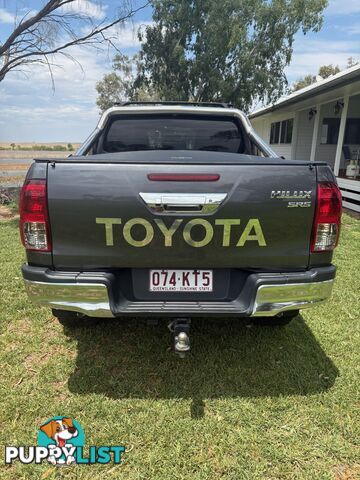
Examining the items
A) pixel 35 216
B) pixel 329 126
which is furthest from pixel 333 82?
pixel 35 216

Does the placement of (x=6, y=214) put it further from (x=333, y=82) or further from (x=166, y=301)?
(x=333, y=82)

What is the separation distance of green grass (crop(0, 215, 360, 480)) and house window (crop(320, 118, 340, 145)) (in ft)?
44.7

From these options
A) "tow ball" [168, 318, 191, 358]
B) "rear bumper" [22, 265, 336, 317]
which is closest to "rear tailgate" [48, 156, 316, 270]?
"rear bumper" [22, 265, 336, 317]

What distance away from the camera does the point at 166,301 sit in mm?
2209

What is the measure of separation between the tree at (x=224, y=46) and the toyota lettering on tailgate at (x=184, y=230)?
784 inches

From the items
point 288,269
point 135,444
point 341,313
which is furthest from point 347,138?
point 135,444

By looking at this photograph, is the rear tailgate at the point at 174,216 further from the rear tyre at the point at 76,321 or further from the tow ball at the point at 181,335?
the rear tyre at the point at 76,321

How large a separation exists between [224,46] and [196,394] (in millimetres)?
20966

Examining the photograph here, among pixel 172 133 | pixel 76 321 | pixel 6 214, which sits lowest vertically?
pixel 6 214

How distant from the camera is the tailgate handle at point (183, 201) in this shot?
201cm

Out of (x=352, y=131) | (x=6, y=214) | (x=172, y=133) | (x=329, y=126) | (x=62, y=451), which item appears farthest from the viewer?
(x=329, y=126)

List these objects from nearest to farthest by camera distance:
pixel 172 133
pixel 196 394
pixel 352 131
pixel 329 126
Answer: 1. pixel 196 394
2. pixel 172 133
3. pixel 352 131
4. pixel 329 126

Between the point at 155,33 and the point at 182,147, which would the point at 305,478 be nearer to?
the point at 182,147

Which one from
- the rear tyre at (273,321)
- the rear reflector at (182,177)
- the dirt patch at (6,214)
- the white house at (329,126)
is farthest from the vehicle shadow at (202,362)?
the white house at (329,126)
